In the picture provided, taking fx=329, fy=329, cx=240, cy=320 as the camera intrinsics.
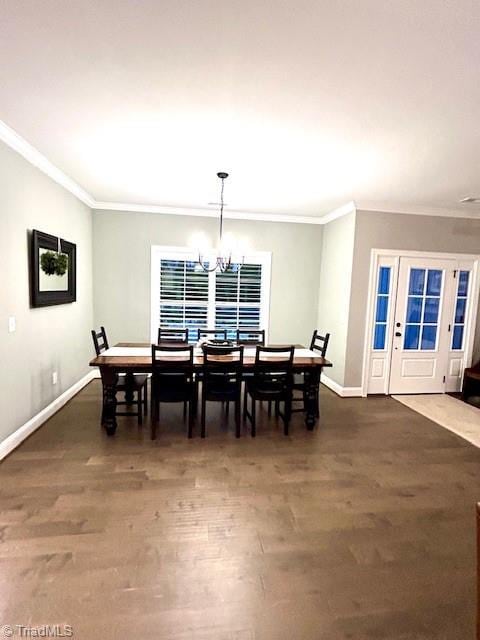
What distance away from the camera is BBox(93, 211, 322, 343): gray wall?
5.16 meters

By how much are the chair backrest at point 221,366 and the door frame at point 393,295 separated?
225cm

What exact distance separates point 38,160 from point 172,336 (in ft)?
8.16

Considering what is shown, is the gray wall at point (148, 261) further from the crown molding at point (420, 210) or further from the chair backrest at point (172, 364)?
the chair backrest at point (172, 364)

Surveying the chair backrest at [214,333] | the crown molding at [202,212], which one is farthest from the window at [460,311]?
the chair backrest at [214,333]

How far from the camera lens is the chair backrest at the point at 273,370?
10.9 feet

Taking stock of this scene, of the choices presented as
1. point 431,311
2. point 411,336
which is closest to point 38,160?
point 411,336

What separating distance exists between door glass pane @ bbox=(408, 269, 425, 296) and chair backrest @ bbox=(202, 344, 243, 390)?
291 cm

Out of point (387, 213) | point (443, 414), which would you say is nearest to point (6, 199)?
point (387, 213)

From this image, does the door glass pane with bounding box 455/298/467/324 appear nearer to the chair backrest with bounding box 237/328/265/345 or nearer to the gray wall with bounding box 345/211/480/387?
the gray wall with bounding box 345/211/480/387

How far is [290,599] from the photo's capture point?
1.64m

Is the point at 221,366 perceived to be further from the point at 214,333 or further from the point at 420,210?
the point at 420,210

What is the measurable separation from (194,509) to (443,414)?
345 cm

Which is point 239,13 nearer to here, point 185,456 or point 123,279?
point 185,456

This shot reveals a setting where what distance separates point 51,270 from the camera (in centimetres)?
360
